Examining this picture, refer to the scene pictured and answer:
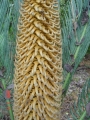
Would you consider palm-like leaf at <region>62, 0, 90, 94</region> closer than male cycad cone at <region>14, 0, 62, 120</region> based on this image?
No

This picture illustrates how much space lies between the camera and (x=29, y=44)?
3.76 feet

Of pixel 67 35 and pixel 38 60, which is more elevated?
pixel 38 60

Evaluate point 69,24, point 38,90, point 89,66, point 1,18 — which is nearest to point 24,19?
point 38,90

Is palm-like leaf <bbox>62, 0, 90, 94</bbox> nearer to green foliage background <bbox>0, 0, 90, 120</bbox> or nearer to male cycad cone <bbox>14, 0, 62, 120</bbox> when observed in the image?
green foliage background <bbox>0, 0, 90, 120</bbox>

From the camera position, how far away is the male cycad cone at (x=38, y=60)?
1123 mm

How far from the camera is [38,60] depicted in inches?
45.8

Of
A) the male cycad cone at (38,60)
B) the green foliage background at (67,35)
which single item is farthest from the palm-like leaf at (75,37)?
the male cycad cone at (38,60)

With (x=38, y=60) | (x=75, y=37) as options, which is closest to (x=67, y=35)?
(x=75, y=37)

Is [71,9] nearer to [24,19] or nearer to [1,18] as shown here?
[1,18]

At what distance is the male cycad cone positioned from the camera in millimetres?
1123

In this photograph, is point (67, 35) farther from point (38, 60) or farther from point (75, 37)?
point (38, 60)

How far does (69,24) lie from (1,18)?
389mm

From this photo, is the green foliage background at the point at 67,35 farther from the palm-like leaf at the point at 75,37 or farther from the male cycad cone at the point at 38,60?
the male cycad cone at the point at 38,60

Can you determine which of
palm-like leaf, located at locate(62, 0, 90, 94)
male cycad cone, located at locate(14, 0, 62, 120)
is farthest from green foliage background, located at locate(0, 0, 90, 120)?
male cycad cone, located at locate(14, 0, 62, 120)
